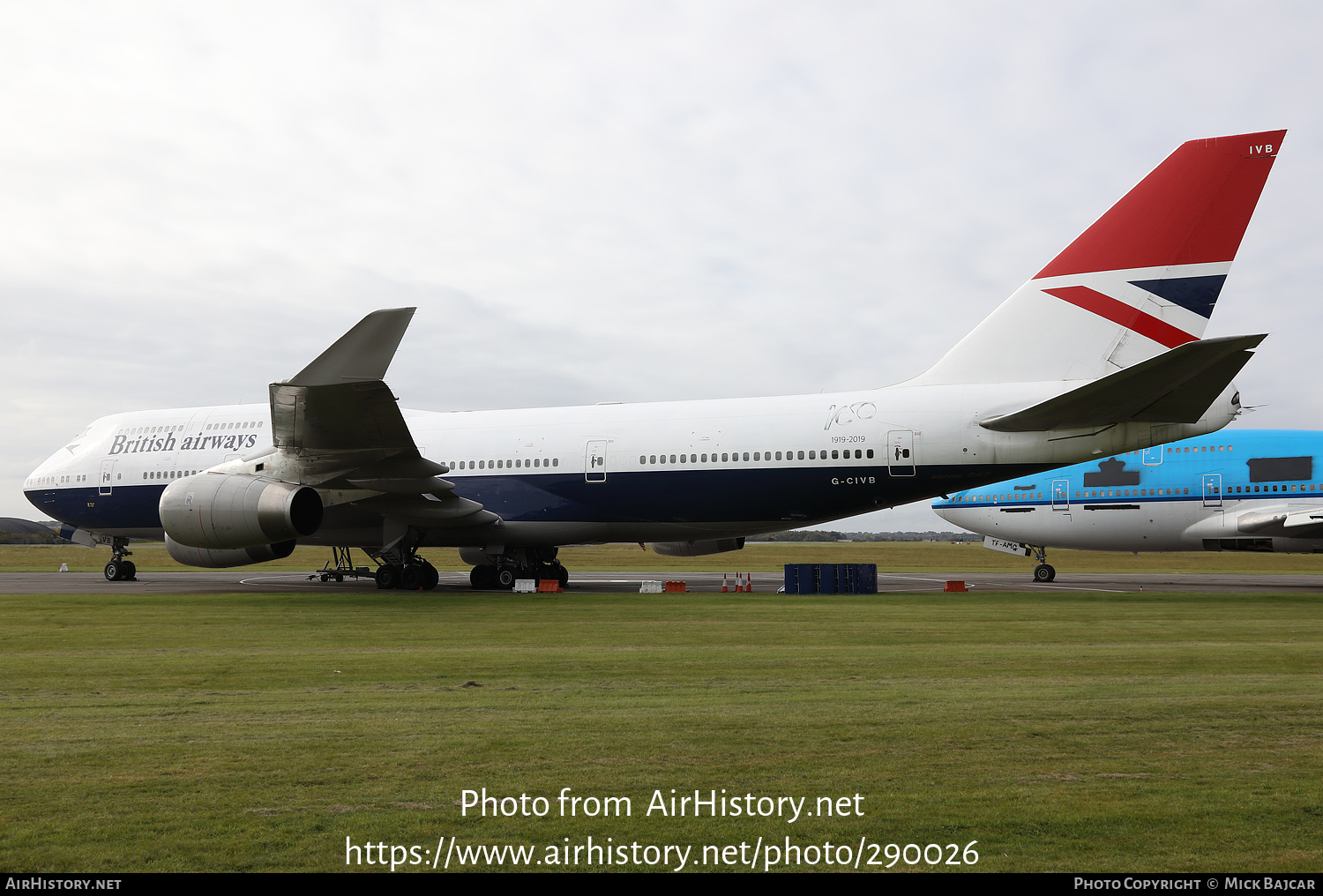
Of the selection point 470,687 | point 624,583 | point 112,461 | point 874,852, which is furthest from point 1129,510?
point 112,461

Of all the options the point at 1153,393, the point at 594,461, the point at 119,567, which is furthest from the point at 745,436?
the point at 119,567

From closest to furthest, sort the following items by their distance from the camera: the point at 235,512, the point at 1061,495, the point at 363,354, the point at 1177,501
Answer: the point at 363,354 → the point at 235,512 → the point at 1177,501 → the point at 1061,495

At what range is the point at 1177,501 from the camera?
2419cm

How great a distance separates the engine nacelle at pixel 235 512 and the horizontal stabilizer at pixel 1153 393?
12.1m

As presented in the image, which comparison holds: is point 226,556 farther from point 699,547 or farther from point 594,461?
point 699,547

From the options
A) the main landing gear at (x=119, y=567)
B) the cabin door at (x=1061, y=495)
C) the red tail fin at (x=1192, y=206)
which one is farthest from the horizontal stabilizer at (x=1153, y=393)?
the main landing gear at (x=119, y=567)

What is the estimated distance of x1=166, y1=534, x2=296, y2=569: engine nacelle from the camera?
1867cm

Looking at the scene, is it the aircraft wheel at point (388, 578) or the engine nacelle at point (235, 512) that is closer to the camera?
the engine nacelle at point (235, 512)

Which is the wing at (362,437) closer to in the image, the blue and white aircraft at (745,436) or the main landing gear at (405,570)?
the blue and white aircraft at (745,436)

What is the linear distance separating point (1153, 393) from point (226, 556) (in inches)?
724

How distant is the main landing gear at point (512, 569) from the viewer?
66.4 ft

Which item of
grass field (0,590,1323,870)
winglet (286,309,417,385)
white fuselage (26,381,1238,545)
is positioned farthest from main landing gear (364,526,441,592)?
grass field (0,590,1323,870)

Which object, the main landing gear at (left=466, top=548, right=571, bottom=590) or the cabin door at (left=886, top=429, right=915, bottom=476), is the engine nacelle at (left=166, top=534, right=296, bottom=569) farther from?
the cabin door at (left=886, top=429, right=915, bottom=476)

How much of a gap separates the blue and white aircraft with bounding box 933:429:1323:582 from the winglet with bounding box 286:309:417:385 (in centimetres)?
1709
